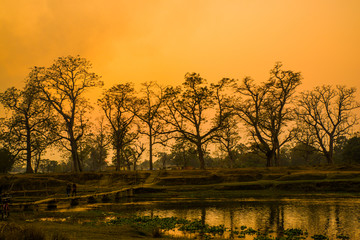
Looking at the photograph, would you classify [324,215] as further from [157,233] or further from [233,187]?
[233,187]

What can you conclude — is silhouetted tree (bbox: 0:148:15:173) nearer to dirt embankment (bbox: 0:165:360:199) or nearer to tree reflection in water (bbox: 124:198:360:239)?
dirt embankment (bbox: 0:165:360:199)

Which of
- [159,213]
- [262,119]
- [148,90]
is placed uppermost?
[148,90]

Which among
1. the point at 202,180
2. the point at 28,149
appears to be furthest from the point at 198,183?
the point at 28,149

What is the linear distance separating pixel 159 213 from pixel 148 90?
46.5 meters

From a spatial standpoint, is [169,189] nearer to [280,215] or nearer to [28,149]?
[280,215]

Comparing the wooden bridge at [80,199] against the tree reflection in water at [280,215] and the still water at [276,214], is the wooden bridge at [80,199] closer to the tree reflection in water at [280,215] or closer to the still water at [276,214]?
the still water at [276,214]

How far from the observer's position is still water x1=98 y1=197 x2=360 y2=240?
66.0 feet

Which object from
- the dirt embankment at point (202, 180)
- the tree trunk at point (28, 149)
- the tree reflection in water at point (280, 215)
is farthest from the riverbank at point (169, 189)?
the tree trunk at point (28, 149)

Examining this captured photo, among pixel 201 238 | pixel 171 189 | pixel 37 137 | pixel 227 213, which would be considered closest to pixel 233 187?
pixel 171 189

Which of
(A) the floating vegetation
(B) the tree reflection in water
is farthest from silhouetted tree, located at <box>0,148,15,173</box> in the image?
(A) the floating vegetation

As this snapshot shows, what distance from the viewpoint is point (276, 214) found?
25078 mm

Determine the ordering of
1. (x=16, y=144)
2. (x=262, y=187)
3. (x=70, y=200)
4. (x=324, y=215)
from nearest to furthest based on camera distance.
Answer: (x=324, y=215), (x=70, y=200), (x=262, y=187), (x=16, y=144)

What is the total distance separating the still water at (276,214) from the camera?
20.1m

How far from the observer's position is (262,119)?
228ft
